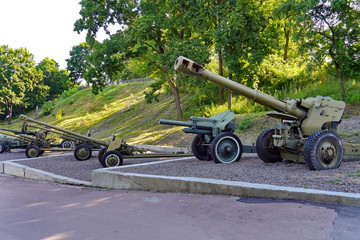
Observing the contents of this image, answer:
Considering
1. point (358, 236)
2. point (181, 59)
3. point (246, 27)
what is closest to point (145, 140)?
point (246, 27)

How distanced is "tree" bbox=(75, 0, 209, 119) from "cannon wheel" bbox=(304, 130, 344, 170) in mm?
10270

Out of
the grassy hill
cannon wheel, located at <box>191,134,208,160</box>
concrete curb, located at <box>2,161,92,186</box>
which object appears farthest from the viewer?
the grassy hill

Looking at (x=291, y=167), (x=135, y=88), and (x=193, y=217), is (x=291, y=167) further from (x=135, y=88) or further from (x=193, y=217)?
(x=135, y=88)

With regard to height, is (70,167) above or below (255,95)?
below

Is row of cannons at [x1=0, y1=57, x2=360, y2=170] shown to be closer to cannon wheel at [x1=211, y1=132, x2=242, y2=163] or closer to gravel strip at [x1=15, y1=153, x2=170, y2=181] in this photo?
cannon wheel at [x1=211, y1=132, x2=242, y2=163]

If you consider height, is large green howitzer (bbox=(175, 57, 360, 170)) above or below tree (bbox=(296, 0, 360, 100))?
below

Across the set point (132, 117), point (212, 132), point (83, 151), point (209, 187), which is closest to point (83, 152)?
point (83, 151)

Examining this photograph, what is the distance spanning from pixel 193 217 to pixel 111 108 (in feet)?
96.4

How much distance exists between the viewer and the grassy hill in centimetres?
1407

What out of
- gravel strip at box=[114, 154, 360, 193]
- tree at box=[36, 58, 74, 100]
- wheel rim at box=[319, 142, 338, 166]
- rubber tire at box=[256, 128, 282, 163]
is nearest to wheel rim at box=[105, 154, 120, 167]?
gravel strip at box=[114, 154, 360, 193]

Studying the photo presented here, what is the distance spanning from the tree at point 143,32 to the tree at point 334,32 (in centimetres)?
525

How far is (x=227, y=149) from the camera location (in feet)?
28.2

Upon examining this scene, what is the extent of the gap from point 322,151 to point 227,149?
99.9 inches

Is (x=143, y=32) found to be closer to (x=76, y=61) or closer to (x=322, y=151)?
(x=322, y=151)
